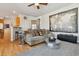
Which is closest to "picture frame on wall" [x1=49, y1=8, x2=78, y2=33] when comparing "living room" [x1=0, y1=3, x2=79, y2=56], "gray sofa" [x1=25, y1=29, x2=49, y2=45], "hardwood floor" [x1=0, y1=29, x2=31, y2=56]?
"living room" [x1=0, y1=3, x2=79, y2=56]

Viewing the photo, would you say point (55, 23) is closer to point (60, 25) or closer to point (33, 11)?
point (60, 25)

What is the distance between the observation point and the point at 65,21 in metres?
4.35

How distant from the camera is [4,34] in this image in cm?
634

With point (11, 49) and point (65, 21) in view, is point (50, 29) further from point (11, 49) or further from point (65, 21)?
point (11, 49)

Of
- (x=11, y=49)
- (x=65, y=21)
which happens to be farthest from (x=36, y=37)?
(x=65, y=21)

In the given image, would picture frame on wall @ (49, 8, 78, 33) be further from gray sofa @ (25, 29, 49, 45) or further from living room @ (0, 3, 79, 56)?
gray sofa @ (25, 29, 49, 45)

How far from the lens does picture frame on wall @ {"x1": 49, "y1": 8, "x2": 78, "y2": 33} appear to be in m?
4.18

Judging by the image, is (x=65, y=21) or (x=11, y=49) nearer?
(x=11, y=49)

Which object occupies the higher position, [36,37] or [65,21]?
[65,21]

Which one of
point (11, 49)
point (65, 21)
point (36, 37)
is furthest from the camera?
point (65, 21)

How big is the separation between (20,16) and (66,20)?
3.43 meters

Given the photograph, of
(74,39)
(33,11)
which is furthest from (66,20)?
(33,11)

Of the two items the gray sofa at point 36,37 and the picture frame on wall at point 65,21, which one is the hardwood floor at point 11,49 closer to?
the gray sofa at point 36,37

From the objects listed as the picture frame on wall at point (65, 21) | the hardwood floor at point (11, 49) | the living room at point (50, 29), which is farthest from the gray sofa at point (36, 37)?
the picture frame on wall at point (65, 21)
